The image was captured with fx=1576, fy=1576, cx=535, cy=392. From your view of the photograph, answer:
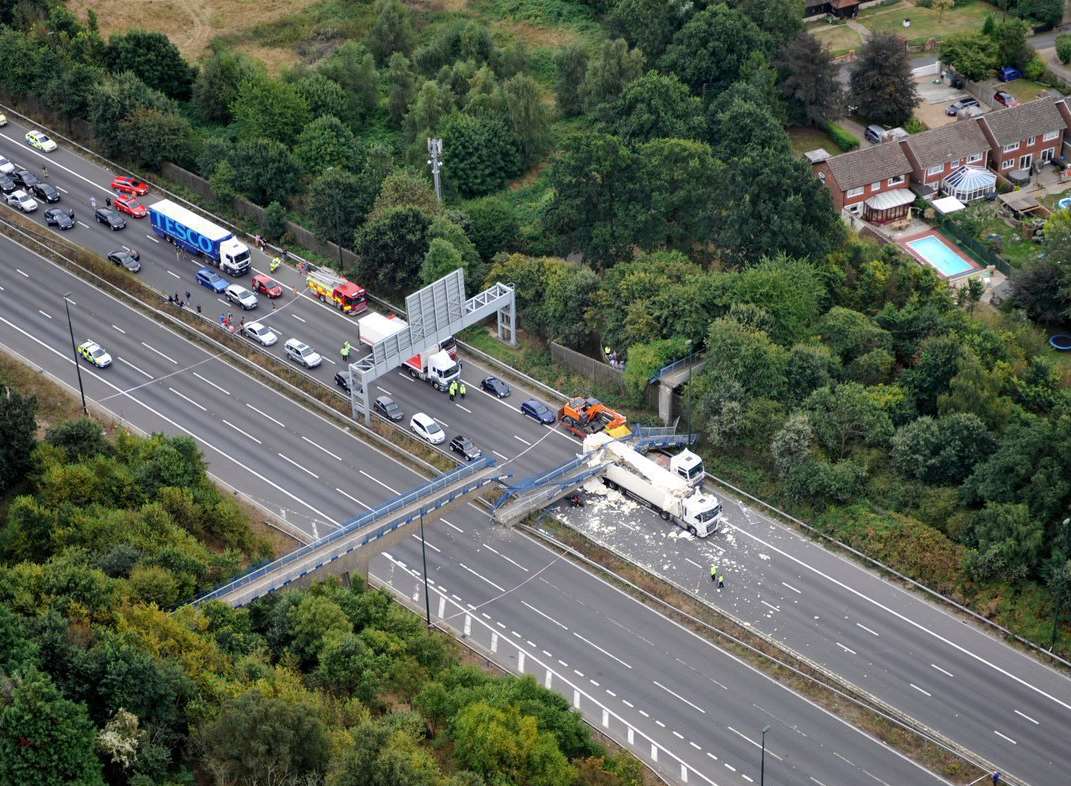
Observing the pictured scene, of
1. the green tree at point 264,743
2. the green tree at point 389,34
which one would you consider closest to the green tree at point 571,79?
the green tree at point 389,34

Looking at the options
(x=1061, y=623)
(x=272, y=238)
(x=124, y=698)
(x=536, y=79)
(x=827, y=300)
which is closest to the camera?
(x=124, y=698)

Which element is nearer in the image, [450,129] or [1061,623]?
[1061,623]

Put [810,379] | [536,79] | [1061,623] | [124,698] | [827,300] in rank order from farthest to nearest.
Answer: [536,79] < [827,300] < [810,379] < [1061,623] < [124,698]

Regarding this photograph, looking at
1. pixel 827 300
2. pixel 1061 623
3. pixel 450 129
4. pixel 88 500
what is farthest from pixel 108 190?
pixel 1061 623

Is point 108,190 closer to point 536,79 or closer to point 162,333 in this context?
point 162,333

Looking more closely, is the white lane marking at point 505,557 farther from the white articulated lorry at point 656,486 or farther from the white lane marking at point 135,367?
the white lane marking at point 135,367

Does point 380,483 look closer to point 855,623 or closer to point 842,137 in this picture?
point 855,623
